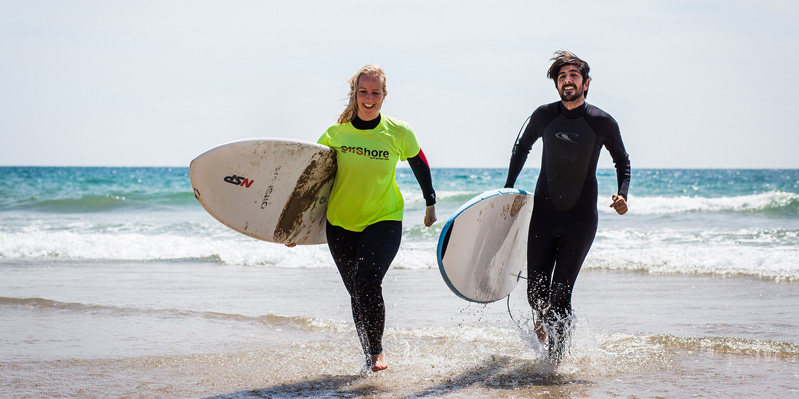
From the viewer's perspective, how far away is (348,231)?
12.5ft

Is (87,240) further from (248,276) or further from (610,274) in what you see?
(610,274)

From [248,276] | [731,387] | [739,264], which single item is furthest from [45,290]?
[739,264]

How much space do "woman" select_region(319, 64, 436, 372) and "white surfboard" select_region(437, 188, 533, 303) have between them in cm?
58

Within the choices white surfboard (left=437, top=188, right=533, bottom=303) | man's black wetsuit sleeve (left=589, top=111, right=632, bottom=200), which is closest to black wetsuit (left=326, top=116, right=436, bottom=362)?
white surfboard (left=437, top=188, right=533, bottom=303)

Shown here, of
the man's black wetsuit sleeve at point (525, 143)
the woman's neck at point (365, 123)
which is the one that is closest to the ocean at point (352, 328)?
the man's black wetsuit sleeve at point (525, 143)

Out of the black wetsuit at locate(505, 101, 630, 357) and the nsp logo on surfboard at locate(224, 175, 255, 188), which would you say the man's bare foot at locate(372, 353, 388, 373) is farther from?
the nsp logo on surfboard at locate(224, 175, 255, 188)

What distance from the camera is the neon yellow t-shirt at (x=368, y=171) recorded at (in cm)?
371

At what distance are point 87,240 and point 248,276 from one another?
15.8ft

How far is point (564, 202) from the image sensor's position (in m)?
3.94

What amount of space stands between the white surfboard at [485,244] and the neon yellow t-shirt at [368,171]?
0.61m

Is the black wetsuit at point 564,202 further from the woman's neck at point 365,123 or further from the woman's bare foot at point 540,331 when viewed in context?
the woman's neck at point 365,123

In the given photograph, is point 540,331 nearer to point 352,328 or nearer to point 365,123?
point 365,123

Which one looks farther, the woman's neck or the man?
the man

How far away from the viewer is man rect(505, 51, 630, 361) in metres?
3.92
